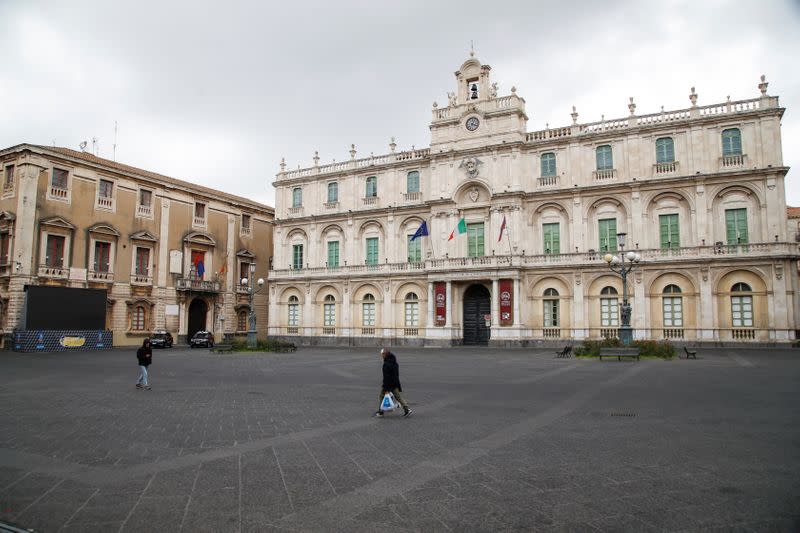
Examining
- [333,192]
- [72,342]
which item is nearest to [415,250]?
[333,192]

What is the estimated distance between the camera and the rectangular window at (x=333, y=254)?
48438mm

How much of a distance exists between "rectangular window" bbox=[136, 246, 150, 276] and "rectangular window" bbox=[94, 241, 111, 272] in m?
2.32

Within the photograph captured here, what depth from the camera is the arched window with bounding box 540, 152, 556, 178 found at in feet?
132

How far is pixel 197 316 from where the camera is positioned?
1893 inches

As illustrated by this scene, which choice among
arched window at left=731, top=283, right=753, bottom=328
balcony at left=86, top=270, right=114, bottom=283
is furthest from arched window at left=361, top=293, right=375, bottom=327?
arched window at left=731, top=283, right=753, bottom=328

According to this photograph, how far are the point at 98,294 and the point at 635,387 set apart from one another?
3669 cm

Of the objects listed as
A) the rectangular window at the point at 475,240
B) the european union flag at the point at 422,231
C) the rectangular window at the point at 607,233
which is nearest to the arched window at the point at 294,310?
the european union flag at the point at 422,231

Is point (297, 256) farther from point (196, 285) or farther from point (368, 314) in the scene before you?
point (368, 314)

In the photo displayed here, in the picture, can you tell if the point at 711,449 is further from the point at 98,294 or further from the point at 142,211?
the point at 142,211

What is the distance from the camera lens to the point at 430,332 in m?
42.0

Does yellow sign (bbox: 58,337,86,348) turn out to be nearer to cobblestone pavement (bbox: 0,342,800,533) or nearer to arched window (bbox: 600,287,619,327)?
cobblestone pavement (bbox: 0,342,800,533)

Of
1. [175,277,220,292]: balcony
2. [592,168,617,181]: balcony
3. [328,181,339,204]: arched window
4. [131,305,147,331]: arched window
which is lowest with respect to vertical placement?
[131,305,147,331]: arched window

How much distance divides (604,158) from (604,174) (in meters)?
1.18

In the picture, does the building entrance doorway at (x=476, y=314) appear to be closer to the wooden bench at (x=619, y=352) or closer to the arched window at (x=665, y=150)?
the arched window at (x=665, y=150)
